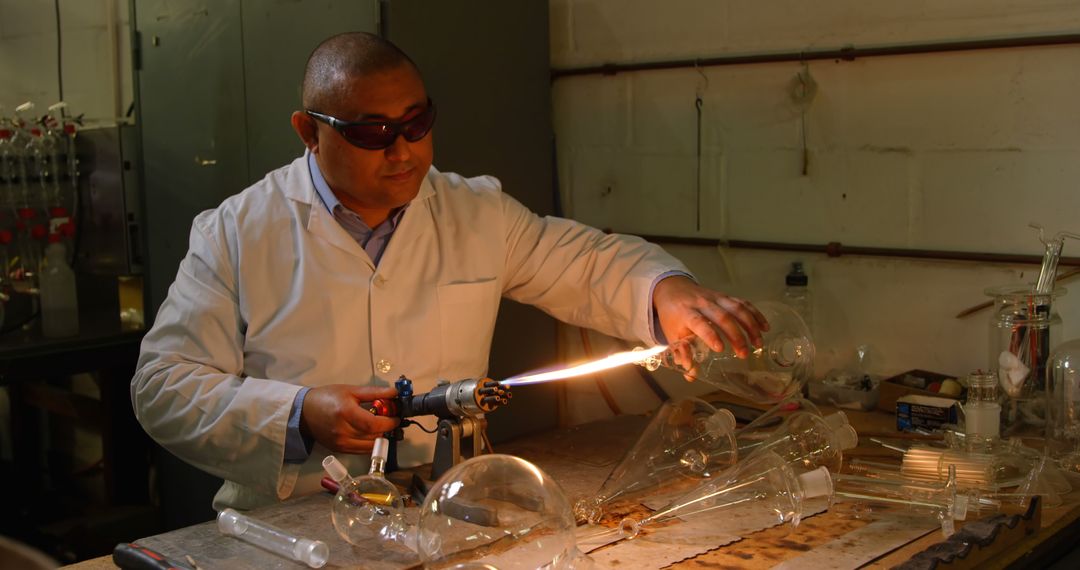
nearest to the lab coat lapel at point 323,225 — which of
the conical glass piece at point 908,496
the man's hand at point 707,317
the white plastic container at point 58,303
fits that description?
the man's hand at point 707,317

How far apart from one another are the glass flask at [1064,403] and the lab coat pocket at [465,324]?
3.69ft

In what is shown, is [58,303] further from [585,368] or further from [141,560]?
[585,368]

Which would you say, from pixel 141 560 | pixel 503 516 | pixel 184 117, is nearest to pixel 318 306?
pixel 141 560

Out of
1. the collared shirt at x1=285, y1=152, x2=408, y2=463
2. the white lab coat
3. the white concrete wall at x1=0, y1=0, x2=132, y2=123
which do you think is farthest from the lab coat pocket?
the white concrete wall at x1=0, y1=0, x2=132, y2=123

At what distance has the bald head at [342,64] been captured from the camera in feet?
6.64

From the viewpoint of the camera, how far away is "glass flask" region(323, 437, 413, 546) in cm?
164

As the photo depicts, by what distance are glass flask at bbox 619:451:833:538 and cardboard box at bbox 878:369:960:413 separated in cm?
80

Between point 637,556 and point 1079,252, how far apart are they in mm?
1366

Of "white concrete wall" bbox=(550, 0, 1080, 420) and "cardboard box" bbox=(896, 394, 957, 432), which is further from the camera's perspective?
"white concrete wall" bbox=(550, 0, 1080, 420)

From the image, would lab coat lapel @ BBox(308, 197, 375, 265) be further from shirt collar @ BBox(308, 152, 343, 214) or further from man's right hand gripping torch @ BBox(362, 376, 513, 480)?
man's right hand gripping torch @ BBox(362, 376, 513, 480)

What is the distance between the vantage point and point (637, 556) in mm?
1580

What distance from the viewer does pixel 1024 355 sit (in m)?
2.24

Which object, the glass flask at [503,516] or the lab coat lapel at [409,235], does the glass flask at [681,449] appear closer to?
the glass flask at [503,516]

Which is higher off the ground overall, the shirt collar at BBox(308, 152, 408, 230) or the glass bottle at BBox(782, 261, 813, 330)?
the shirt collar at BBox(308, 152, 408, 230)
